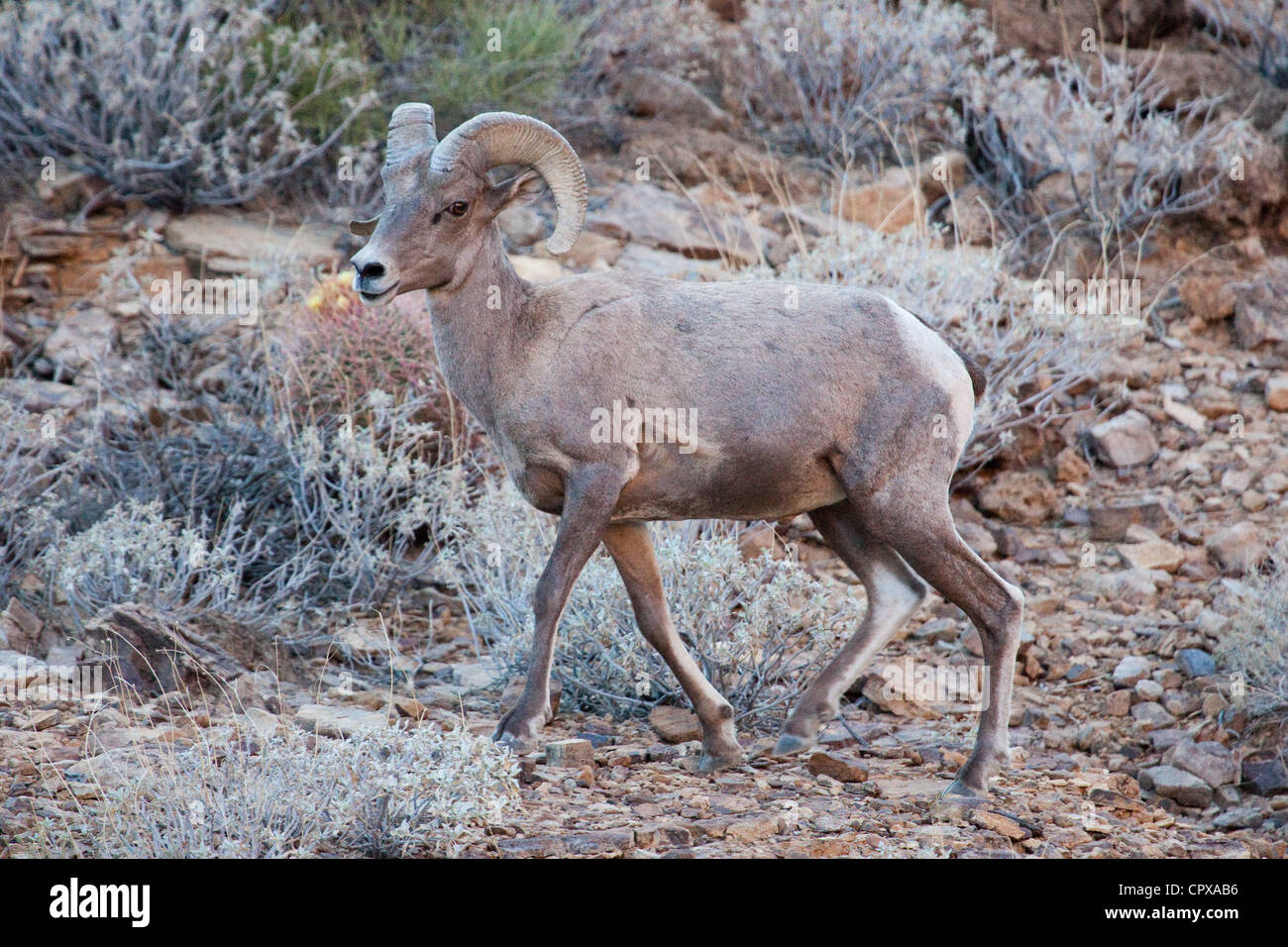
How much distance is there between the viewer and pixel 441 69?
36.6 ft

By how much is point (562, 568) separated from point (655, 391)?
0.70 meters

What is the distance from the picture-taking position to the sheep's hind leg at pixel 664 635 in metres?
5.12

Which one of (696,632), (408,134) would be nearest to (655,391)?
(408,134)

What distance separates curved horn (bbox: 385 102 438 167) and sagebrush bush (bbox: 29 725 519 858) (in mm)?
2023

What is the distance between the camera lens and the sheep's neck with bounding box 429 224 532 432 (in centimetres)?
495

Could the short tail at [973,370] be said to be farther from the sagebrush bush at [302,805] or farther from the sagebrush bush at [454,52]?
the sagebrush bush at [454,52]

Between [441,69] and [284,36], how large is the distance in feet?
4.09

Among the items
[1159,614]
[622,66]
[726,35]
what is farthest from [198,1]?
[1159,614]

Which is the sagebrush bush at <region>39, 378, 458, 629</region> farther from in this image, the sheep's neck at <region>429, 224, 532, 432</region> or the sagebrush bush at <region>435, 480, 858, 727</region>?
the sheep's neck at <region>429, 224, 532, 432</region>

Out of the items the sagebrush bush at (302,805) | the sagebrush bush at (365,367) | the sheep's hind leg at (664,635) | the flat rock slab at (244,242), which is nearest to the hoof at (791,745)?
the sheep's hind leg at (664,635)

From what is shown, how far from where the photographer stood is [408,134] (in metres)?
4.98

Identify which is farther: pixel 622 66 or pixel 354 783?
pixel 622 66

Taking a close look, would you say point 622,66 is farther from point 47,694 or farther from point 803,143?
point 47,694

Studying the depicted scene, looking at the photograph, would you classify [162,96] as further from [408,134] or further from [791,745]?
[791,745]
